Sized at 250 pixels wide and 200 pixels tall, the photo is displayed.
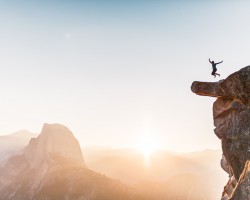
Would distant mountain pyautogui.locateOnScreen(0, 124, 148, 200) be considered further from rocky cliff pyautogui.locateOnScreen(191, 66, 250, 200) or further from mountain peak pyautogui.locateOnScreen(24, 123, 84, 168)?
rocky cliff pyautogui.locateOnScreen(191, 66, 250, 200)

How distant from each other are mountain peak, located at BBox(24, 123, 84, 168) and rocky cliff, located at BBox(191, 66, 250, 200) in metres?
122

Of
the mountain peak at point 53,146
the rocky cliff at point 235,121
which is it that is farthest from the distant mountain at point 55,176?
the rocky cliff at point 235,121

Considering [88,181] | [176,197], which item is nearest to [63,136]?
[88,181]

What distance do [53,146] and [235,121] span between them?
130 meters

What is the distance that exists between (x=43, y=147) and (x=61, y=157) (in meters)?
11.4

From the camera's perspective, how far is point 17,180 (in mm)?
138250

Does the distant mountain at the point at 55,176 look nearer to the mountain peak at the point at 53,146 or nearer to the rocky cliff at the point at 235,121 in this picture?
the mountain peak at the point at 53,146

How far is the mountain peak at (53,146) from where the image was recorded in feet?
472

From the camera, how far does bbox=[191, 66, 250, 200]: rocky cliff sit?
1812 cm

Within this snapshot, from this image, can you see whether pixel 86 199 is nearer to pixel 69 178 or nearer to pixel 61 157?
pixel 69 178

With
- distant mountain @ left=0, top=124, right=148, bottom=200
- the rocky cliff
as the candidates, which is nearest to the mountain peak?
distant mountain @ left=0, top=124, right=148, bottom=200

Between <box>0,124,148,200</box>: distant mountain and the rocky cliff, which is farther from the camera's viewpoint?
<box>0,124,148,200</box>: distant mountain

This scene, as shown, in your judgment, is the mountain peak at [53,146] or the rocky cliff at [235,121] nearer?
the rocky cliff at [235,121]

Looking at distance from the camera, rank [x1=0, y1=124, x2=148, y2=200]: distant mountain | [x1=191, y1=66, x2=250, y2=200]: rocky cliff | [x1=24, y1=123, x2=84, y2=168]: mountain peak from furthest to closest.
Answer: [x1=24, y1=123, x2=84, y2=168]: mountain peak → [x1=0, y1=124, x2=148, y2=200]: distant mountain → [x1=191, y1=66, x2=250, y2=200]: rocky cliff
